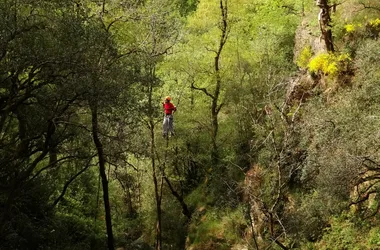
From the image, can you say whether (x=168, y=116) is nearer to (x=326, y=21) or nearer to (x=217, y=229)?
(x=217, y=229)

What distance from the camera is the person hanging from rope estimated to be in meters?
18.9

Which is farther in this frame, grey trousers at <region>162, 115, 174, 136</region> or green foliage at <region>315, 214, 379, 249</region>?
grey trousers at <region>162, 115, 174, 136</region>

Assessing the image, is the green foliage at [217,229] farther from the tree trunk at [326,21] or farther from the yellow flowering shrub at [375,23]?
the yellow flowering shrub at [375,23]

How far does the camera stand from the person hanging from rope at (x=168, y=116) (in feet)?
61.9

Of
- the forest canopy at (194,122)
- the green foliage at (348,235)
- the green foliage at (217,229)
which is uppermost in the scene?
the forest canopy at (194,122)

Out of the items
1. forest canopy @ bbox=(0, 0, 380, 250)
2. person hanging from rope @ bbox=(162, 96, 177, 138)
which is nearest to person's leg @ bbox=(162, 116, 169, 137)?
person hanging from rope @ bbox=(162, 96, 177, 138)

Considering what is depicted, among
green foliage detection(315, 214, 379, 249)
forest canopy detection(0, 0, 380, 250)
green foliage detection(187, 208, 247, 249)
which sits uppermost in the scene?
forest canopy detection(0, 0, 380, 250)

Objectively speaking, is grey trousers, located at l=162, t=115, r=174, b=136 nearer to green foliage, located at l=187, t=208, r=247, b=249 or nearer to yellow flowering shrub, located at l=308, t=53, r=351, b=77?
green foliage, located at l=187, t=208, r=247, b=249

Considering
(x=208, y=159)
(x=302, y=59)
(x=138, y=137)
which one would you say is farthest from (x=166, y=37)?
(x=208, y=159)

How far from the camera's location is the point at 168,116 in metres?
19.2

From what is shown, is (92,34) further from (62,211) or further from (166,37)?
(62,211)

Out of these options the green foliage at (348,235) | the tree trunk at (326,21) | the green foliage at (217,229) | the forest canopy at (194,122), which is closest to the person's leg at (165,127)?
the forest canopy at (194,122)

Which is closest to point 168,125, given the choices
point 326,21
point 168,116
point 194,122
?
point 168,116

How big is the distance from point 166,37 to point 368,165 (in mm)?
9909
